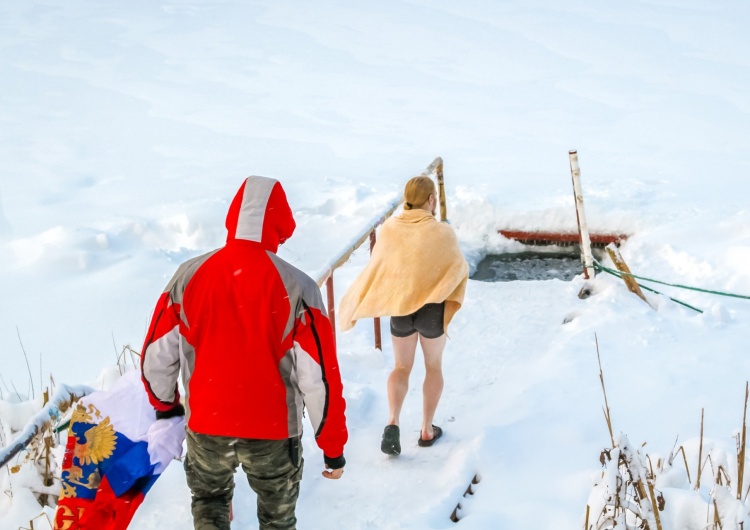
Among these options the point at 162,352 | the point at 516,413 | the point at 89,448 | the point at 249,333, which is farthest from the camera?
the point at 516,413

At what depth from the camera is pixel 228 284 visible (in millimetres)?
2244

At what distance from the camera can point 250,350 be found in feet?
7.43

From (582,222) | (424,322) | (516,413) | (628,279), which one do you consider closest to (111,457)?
(424,322)

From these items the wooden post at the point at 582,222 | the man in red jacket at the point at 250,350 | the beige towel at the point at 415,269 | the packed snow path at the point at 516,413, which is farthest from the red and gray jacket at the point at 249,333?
the wooden post at the point at 582,222

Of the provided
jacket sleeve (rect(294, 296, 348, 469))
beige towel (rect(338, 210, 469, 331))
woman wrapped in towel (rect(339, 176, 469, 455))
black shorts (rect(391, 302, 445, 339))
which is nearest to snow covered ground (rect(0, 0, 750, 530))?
woman wrapped in towel (rect(339, 176, 469, 455))

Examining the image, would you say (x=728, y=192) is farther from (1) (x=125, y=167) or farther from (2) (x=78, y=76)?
(2) (x=78, y=76)

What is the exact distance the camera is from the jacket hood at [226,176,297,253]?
2293 mm

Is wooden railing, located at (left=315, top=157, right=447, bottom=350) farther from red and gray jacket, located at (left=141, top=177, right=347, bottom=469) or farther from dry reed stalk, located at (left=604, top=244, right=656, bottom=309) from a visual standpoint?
dry reed stalk, located at (left=604, top=244, right=656, bottom=309)

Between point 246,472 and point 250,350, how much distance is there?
0.50m

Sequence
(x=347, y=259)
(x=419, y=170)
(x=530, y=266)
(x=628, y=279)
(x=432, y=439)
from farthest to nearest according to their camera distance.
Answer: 1. (x=530, y=266)
2. (x=419, y=170)
3. (x=628, y=279)
4. (x=347, y=259)
5. (x=432, y=439)

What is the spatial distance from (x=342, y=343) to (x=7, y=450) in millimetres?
3292

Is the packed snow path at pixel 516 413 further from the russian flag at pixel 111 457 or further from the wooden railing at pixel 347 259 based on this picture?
the russian flag at pixel 111 457

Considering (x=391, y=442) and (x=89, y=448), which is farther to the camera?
(x=391, y=442)

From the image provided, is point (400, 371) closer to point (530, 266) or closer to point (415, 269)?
point (415, 269)
